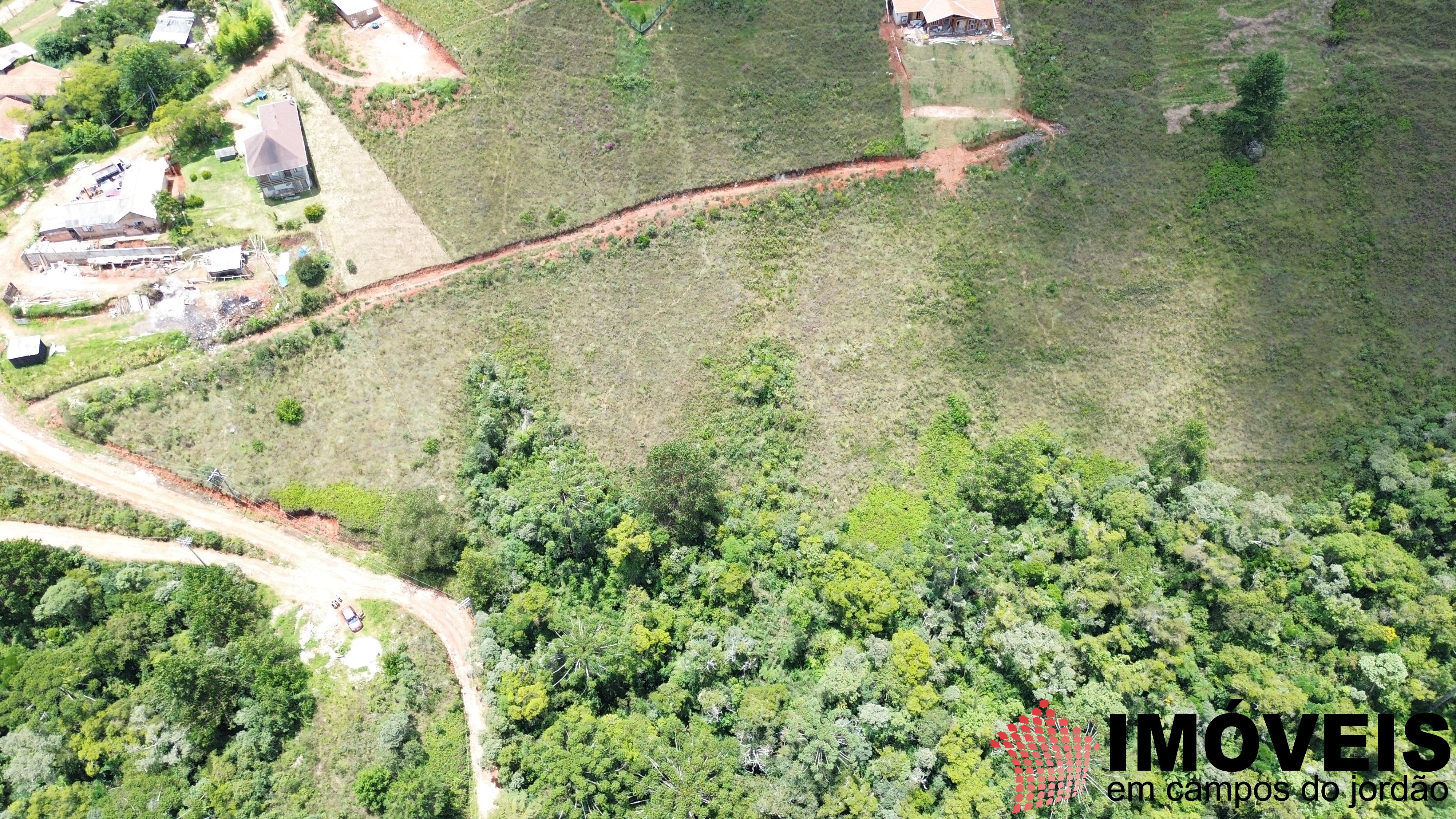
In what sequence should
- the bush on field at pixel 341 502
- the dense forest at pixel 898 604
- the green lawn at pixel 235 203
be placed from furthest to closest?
1. the green lawn at pixel 235 203
2. the bush on field at pixel 341 502
3. the dense forest at pixel 898 604

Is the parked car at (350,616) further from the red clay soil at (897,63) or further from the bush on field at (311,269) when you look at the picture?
the red clay soil at (897,63)

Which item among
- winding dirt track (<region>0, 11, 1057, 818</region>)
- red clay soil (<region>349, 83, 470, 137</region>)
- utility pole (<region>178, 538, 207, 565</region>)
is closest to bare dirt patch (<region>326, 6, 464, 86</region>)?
red clay soil (<region>349, 83, 470, 137</region>)

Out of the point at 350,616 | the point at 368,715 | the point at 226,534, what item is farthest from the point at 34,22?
the point at 368,715

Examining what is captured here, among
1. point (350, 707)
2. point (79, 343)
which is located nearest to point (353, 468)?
point (350, 707)

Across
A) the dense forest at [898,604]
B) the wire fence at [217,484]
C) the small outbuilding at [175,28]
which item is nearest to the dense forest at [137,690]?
the wire fence at [217,484]

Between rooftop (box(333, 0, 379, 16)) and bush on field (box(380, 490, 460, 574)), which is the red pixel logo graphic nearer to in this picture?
bush on field (box(380, 490, 460, 574))

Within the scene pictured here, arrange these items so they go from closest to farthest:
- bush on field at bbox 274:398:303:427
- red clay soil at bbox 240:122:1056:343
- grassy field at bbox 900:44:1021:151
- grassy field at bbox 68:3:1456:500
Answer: bush on field at bbox 274:398:303:427 < grassy field at bbox 68:3:1456:500 < red clay soil at bbox 240:122:1056:343 < grassy field at bbox 900:44:1021:151
